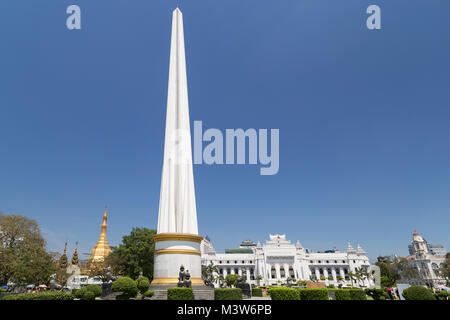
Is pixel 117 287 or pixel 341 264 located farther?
pixel 341 264

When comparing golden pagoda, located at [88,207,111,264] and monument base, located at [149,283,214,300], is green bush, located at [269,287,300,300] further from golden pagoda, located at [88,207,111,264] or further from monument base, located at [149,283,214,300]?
golden pagoda, located at [88,207,111,264]

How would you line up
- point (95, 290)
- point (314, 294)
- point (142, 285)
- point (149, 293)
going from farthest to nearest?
point (95, 290)
point (142, 285)
point (149, 293)
point (314, 294)

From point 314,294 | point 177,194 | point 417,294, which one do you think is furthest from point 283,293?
point 177,194

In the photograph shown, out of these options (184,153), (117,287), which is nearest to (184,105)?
(184,153)

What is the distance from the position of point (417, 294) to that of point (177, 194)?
20024mm

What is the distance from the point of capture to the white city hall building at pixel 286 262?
331 feet

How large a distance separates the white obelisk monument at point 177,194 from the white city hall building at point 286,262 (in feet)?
267

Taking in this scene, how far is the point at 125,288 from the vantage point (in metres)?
18.6

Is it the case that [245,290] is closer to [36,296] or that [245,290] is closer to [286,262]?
[36,296]

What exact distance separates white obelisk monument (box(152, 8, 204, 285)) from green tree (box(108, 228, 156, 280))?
17383mm
